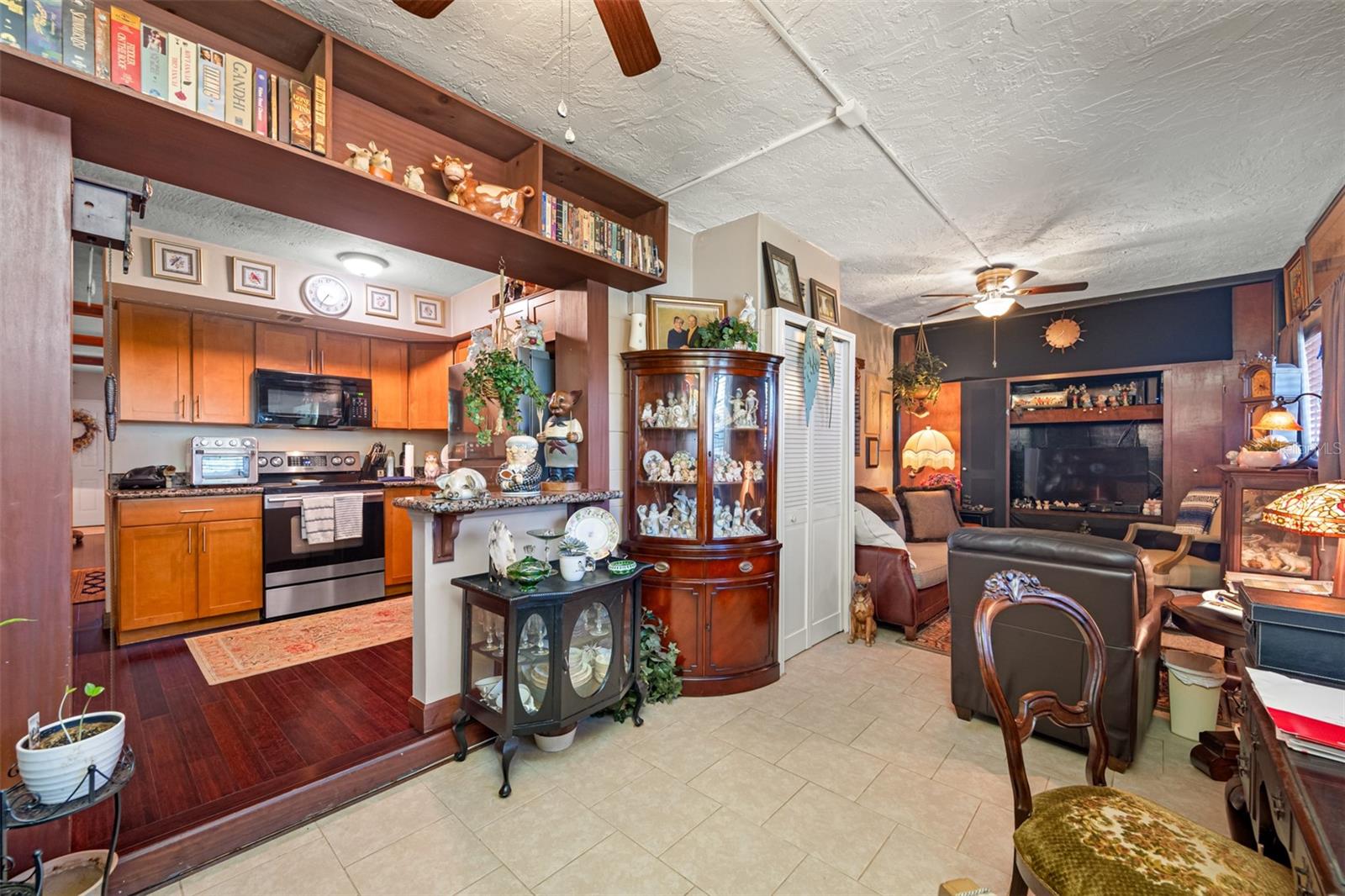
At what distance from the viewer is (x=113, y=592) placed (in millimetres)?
3488

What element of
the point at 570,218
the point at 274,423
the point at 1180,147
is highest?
the point at 1180,147

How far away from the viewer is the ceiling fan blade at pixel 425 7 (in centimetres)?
131

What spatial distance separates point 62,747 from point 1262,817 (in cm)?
306

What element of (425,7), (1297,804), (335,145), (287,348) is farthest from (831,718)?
(287,348)

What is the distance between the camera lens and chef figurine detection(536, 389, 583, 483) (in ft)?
9.57

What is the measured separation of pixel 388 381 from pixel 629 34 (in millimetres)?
4533

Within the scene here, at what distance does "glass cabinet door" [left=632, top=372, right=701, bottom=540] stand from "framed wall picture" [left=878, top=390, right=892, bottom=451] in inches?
146

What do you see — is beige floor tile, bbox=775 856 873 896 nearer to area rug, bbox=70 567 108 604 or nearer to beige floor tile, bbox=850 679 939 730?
beige floor tile, bbox=850 679 939 730

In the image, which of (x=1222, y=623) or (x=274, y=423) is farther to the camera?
(x=274, y=423)

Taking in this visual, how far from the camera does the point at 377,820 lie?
2014 mm

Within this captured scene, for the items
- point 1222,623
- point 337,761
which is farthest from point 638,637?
point 1222,623

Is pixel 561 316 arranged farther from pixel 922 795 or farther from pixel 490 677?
pixel 922 795

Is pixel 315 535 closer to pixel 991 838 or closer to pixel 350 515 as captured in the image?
pixel 350 515

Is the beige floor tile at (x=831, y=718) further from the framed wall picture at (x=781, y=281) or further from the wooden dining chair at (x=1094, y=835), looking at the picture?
the framed wall picture at (x=781, y=281)
